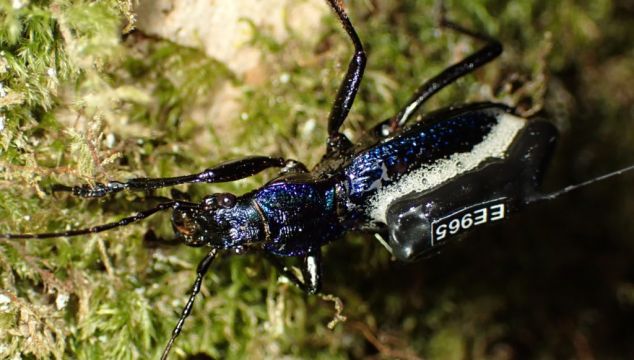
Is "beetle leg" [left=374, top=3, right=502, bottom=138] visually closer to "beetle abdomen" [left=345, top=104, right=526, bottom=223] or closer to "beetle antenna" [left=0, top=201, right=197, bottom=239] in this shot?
"beetle abdomen" [left=345, top=104, right=526, bottom=223]

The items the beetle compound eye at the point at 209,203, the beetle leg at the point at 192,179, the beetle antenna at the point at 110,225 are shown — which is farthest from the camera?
the beetle compound eye at the point at 209,203

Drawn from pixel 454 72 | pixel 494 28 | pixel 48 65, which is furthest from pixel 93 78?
pixel 494 28

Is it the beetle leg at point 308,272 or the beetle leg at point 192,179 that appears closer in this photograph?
the beetle leg at point 192,179

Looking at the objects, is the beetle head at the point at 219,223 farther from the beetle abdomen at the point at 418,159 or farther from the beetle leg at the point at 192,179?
the beetle abdomen at the point at 418,159

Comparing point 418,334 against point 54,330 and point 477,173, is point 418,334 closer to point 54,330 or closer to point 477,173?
point 477,173

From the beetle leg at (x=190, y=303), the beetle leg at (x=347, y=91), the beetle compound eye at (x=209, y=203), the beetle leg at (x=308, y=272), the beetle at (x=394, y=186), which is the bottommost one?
the beetle leg at (x=190, y=303)

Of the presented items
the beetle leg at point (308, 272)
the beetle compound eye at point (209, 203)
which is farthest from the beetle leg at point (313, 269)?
the beetle compound eye at point (209, 203)

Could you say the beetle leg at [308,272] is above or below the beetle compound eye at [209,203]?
below
